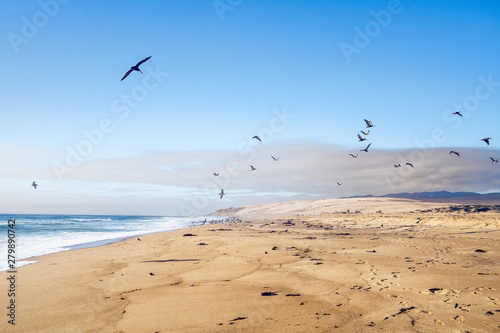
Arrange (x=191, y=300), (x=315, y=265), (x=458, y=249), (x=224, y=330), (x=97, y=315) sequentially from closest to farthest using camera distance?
(x=224, y=330), (x=97, y=315), (x=191, y=300), (x=315, y=265), (x=458, y=249)

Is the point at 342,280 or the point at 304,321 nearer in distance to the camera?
the point at 304,321

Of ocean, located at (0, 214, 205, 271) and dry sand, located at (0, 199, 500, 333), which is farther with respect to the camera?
ocean, located at (0, 214, 205, 271)

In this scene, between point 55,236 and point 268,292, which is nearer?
point 268,292

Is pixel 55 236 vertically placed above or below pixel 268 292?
above

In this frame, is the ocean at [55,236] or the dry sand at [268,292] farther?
the ocean at [55,236]

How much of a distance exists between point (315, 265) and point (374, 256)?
9.71 ft

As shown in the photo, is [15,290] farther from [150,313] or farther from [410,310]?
[410,310]

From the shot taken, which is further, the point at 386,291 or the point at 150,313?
the point at 386,291

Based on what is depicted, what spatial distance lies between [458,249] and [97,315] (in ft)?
43.5

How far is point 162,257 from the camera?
1306 cm

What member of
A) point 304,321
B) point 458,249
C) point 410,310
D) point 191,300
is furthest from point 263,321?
point 458,249

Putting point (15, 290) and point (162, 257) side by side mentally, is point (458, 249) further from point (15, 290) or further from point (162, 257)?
point (15, 290)

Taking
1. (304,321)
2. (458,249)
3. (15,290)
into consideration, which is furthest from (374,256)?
(15,290)

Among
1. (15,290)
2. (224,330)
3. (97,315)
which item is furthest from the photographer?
(15,290)
